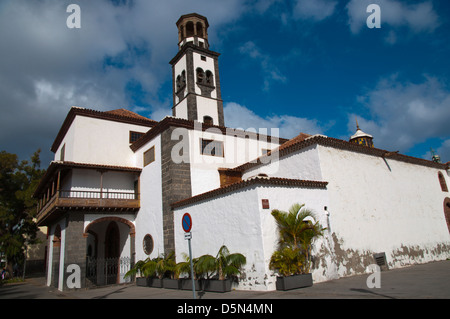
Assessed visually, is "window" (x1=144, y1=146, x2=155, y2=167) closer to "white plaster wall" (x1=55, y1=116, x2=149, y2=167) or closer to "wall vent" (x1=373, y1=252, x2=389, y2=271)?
"white plaster wall" (x1=55, y1=116, x2=149, y2=167)

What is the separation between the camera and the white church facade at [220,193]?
11617 millimetres

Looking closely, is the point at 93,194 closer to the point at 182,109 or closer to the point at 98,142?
the point at 98,142

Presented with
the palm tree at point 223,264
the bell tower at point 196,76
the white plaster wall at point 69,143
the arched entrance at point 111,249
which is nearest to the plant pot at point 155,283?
the palm tree at point 223,264

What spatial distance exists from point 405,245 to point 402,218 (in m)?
1.41

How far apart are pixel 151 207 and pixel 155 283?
4800 millimetres

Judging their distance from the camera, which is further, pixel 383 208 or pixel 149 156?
pixel 149 156

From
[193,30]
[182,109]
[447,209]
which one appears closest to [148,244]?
[182,109]

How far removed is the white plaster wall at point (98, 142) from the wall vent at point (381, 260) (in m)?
15.3

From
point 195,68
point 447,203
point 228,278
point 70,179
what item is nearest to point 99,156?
point 70,179

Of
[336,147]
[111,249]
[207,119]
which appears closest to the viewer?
[336,147]

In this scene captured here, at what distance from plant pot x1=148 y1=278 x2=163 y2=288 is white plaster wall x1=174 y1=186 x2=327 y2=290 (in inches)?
80.0

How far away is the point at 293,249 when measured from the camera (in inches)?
416

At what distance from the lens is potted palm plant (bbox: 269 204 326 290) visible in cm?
977
